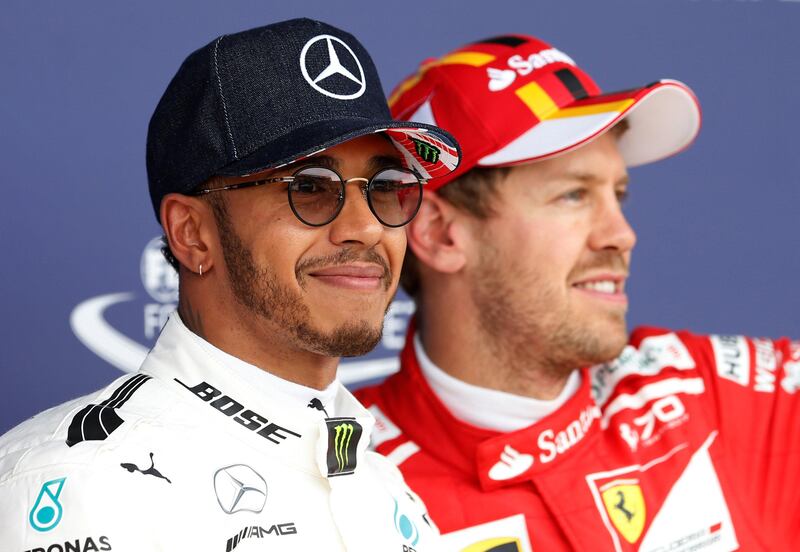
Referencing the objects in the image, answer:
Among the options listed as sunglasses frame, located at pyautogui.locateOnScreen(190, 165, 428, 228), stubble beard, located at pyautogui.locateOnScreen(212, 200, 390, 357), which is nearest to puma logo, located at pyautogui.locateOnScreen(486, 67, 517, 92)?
sunglasses frame, located at pyautogui.locateOnScreen(190, 165, 428, 228)

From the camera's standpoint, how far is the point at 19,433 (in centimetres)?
116

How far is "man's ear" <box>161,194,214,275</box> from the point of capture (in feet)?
4.24

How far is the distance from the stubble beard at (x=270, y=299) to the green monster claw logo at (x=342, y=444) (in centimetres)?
9

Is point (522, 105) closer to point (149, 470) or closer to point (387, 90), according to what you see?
point (387, 90)

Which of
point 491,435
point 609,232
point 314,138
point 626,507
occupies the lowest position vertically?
point 626,507

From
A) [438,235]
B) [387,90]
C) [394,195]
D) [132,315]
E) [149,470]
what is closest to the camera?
[149,470]

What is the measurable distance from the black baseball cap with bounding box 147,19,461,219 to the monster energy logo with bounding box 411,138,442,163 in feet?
0.03

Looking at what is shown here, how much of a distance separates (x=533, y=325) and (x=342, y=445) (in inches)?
23.9

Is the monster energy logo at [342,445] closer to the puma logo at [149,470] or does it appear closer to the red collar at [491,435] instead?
the puma logo at [149,470]

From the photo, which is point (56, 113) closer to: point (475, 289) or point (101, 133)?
point (101, 133)

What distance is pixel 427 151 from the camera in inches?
53.9

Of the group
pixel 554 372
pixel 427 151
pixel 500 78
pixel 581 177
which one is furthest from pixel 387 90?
pixel 427 151

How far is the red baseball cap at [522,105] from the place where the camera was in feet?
5.74

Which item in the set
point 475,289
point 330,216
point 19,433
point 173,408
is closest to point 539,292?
point 475,289
